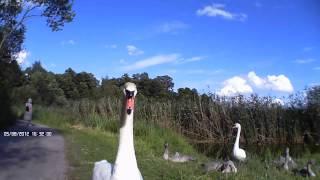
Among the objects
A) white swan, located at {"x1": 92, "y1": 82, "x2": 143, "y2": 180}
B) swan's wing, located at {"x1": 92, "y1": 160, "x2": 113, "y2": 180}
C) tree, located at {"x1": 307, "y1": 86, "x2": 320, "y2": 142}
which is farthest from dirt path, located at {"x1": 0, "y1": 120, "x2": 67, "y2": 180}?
tree, located at {"x1": 307, "y1": 86, "x2": 320, "y2": 142}

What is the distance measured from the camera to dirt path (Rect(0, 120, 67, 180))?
428 inches

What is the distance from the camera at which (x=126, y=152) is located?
22.3ft

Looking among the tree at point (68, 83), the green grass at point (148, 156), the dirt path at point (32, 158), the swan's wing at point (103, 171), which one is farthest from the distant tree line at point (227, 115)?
the tree at point (68, 83)

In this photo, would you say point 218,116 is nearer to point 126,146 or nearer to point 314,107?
point 314,107

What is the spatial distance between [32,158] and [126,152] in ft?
24.1

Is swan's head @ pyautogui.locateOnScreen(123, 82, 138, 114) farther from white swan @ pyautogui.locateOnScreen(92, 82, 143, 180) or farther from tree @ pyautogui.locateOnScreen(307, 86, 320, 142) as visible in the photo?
tree @ pyautogui.locateOnScreen(307, 86, 320, 142)

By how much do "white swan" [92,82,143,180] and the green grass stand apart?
3.70 metres

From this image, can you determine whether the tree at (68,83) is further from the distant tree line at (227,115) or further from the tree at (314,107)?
the tree at (314,107)

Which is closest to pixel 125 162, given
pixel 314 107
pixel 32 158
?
pixel 32 158

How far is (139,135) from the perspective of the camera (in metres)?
21.3

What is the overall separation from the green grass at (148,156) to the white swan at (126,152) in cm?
370

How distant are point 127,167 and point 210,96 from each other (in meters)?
24.1

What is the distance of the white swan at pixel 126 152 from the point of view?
6721 millimetres

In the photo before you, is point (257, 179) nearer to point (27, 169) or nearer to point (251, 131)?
point (27, 169)
